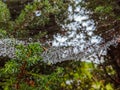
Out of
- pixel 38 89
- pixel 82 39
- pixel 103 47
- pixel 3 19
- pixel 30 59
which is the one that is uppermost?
pixel 3 19

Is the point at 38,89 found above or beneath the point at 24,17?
beneath

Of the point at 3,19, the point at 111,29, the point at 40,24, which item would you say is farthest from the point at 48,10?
the point at 111,29

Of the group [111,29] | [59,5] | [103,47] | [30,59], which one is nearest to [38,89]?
[30,59]

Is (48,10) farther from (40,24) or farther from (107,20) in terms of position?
(107,20)

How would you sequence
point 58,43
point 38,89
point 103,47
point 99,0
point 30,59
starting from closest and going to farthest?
point 30,59 → point 38,89 → point 103,47 → point 99,0 → point 58,43

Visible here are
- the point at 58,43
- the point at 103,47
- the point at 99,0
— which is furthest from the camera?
the point at 58,43

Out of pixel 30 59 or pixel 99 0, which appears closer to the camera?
pixel 30 59

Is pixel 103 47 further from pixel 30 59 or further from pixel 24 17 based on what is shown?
pixel 30 59

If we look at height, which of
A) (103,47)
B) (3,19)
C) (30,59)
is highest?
(3,19)

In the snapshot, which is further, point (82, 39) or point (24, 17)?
point (82, 39)
